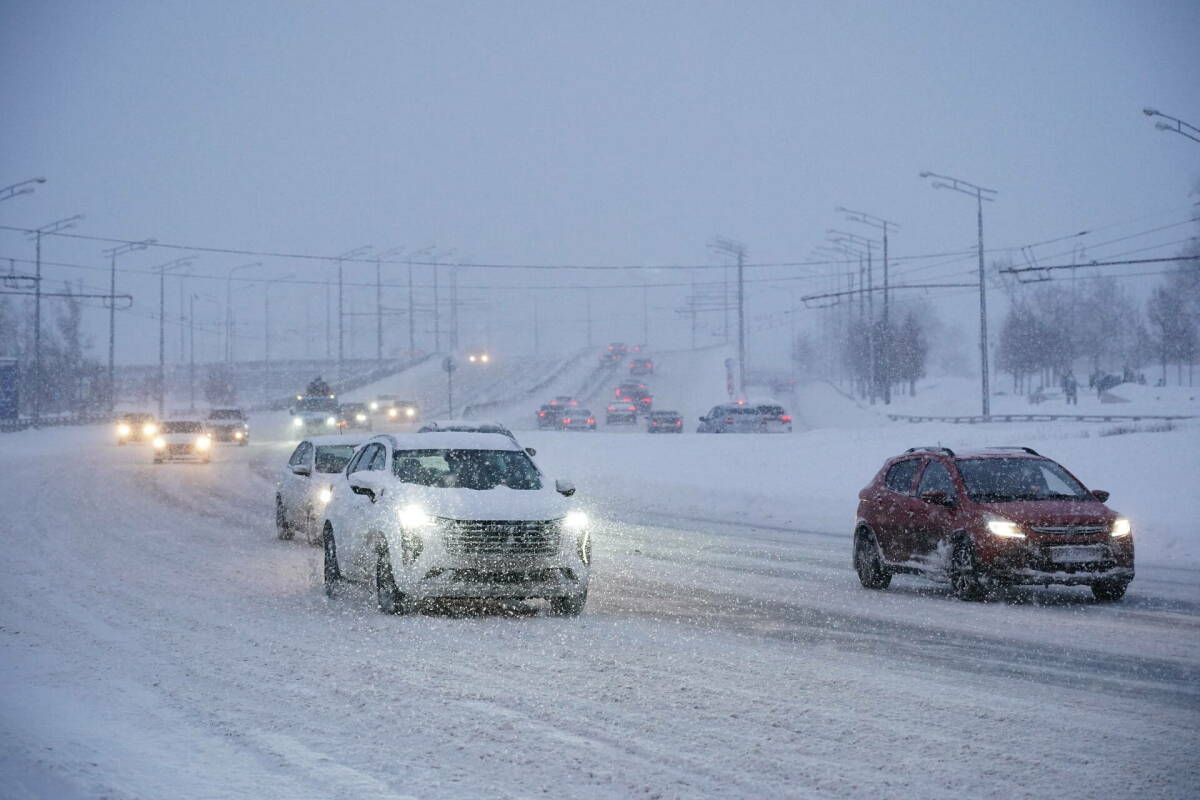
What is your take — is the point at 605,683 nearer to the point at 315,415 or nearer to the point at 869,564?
the point at 869,564

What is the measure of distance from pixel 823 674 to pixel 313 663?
3.63m

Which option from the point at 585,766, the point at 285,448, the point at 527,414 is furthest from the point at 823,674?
the point at 527,414

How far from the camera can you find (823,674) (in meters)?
9.76

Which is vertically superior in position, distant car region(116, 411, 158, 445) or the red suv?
distant car region(116, 411, 158, 445)

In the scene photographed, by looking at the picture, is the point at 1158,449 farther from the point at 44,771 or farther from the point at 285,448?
the point at 285,448

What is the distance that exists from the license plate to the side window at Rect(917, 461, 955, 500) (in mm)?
1534

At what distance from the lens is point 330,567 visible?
14.7 metres

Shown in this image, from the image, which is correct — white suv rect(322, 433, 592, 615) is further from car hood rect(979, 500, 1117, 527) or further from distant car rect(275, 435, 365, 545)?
distant car rect(275, 435, 365, 545)

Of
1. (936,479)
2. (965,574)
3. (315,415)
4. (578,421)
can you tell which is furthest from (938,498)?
(578,421)

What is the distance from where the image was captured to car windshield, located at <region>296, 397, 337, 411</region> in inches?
3017

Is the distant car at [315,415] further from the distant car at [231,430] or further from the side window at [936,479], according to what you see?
the side window at [936,479]

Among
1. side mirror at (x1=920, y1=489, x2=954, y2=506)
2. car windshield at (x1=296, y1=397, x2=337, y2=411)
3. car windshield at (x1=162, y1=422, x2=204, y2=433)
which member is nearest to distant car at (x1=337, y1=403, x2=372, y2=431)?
car windshield at (x1=296, y1=397, x2=337, y2=411)

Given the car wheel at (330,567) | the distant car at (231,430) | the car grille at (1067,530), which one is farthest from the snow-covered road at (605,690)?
the distant car at (231,430)

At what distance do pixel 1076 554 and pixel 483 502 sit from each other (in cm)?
579
